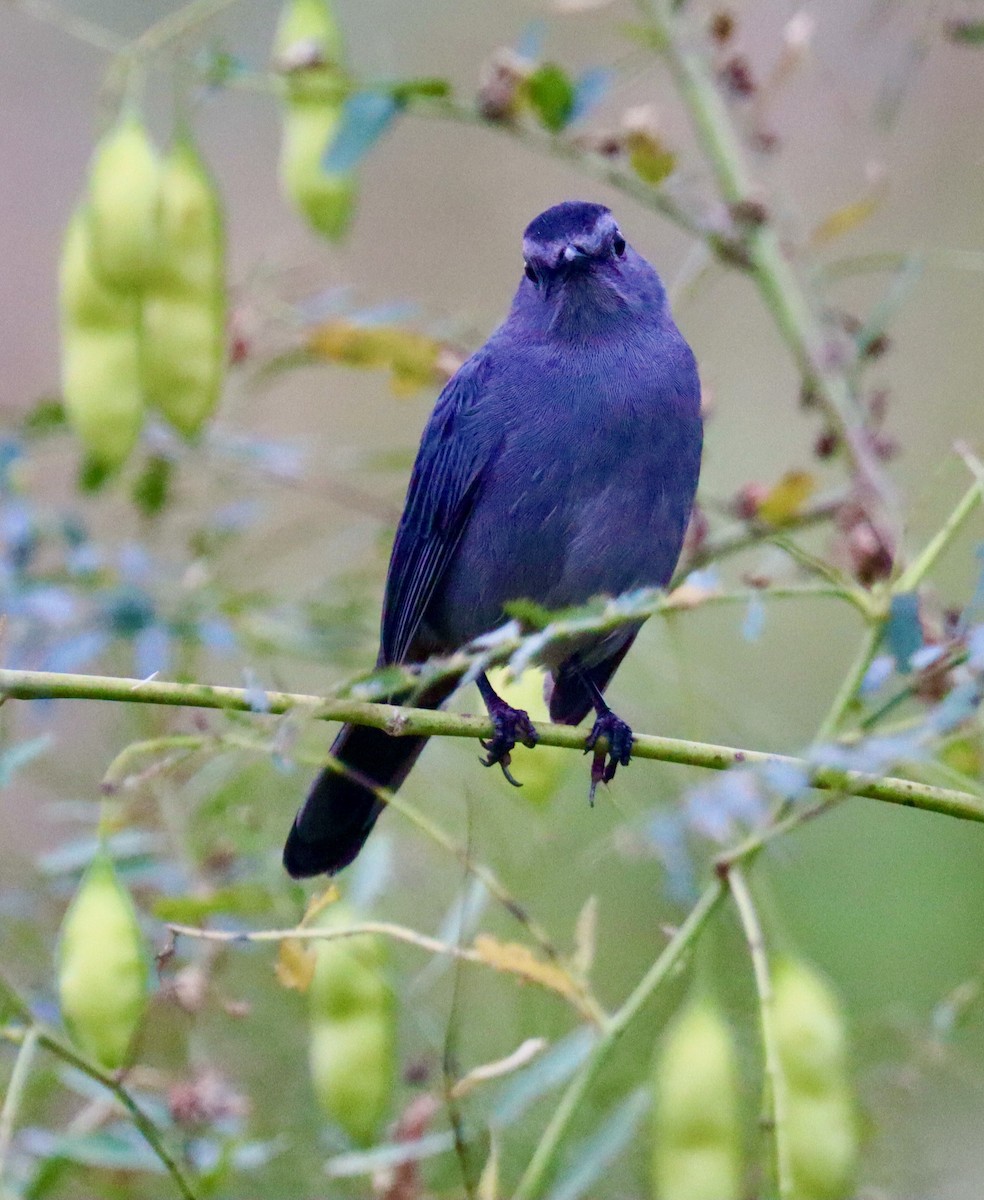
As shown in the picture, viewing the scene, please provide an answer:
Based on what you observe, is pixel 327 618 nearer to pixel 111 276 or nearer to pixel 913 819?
pixel 111 276

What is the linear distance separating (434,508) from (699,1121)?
→ 154 centimetres

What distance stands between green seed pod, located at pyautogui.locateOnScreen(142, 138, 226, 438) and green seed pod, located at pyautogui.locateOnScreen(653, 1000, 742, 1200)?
137 centimetres

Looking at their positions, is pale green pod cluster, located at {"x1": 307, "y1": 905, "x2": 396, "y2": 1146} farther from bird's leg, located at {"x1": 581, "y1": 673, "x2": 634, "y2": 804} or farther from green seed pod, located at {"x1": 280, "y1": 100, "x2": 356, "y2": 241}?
green seed pod, located at {"x1": 280, "y1": 100, "x2": 356, "y2": 241}

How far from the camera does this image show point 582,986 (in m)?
2.42

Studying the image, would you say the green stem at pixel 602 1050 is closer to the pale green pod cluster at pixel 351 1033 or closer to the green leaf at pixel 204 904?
the pale green pod cluster at pixel 351 1033

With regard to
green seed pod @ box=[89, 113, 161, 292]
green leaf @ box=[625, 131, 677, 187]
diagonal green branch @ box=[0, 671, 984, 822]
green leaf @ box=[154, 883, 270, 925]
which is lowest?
green leaf @ box=[154, 883, 270, 925]

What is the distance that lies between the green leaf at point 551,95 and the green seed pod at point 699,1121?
155 centimetres

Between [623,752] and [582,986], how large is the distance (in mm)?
959

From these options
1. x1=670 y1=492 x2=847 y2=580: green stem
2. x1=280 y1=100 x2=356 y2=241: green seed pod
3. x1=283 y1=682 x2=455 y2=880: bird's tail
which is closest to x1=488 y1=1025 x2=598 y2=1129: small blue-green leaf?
x1=283 y1=682 x2=455 y2=880: bird's tail

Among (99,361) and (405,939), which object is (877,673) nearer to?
(405,939)

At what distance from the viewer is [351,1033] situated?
2.55 m

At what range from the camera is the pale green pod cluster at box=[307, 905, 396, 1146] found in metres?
2.54

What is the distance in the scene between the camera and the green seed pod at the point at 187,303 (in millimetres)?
2930

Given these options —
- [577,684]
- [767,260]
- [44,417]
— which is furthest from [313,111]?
[577,684]
